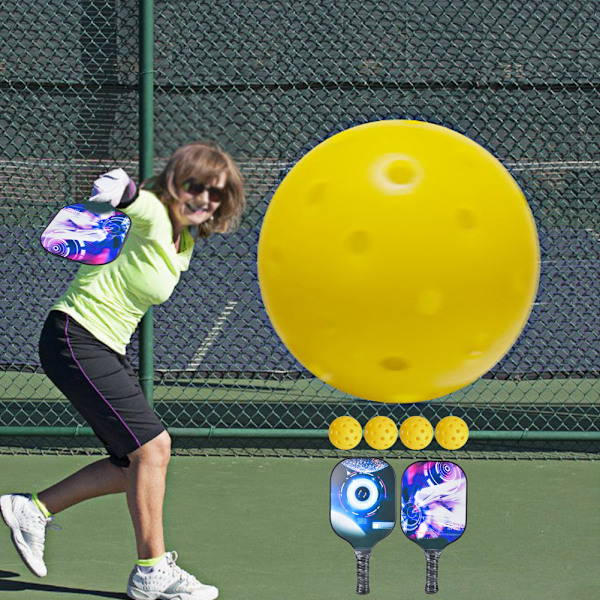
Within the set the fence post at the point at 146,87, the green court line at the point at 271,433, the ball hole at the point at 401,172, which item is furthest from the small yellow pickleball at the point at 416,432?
the fence post at the point at 146,87

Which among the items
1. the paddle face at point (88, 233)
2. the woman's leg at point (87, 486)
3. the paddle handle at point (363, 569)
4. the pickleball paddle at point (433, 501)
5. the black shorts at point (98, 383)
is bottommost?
the paddle handle at point (363, 569)

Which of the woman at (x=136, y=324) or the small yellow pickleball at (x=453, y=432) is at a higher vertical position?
the woman at (x=136, y=324)

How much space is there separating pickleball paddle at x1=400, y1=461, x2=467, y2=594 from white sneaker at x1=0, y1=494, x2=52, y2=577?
1407 millimetres

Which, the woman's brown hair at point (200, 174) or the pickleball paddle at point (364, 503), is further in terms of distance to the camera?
the woman's brown hair at point (200, 174)

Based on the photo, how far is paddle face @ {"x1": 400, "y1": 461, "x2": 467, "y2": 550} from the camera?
3766 millimetres

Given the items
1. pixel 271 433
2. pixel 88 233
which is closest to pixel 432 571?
pixel 88 233

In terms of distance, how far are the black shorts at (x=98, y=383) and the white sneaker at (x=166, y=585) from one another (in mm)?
413

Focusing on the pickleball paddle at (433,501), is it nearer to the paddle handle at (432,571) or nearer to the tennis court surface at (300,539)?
the paddle handle at (432,571)

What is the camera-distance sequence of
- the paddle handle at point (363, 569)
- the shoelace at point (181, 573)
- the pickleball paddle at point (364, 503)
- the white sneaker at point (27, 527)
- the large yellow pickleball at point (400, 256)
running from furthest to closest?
the white sneaker at point (27, 527), the shoelace at point (181, 573), the paddle handle at point (363, 569), the pickleball paddle at point (364, 503), the large yellow pickleball at point (400, 256)

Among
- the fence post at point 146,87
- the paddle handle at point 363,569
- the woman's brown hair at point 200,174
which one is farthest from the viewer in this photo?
the fence post at point 146,87

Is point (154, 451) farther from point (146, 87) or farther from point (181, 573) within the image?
point (146, 87)

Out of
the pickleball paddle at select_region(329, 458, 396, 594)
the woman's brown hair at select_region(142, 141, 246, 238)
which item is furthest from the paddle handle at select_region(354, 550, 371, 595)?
the woman's brown hair at select_region(142, 141, 246, 238)

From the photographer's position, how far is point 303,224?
3.30 meters

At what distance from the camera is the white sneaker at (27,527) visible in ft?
14.4
